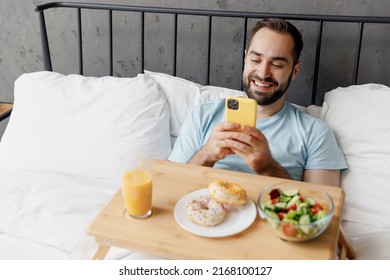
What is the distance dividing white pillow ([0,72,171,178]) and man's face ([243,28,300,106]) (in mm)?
416

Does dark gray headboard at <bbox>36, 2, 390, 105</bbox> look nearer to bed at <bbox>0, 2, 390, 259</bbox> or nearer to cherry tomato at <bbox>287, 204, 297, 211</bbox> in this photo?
bed at <bbox>0, 2, 390, 259</bbox>

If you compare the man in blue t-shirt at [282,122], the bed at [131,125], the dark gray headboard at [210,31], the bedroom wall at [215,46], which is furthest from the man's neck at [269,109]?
the bedroom wall at [215,46]

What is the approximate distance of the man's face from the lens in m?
1.43

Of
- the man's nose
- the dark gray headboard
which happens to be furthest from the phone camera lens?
the dark gray headboard

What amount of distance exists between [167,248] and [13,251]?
0.58 meters

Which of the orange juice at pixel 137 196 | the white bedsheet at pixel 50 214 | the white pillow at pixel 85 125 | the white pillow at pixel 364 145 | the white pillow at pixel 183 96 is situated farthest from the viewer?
the white pillow at pixel 183 96

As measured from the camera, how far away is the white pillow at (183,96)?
5.60ft

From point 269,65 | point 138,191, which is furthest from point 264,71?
point 138,191

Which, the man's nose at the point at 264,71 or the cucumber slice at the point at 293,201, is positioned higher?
the man's nose at the point at 264,71

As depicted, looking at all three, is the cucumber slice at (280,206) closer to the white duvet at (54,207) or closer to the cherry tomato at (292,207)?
the cherry tomato at (292,207)

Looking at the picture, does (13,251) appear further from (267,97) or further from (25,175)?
(267,97)

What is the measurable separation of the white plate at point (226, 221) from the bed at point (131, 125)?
218 millimetres

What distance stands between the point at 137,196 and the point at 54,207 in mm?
512
